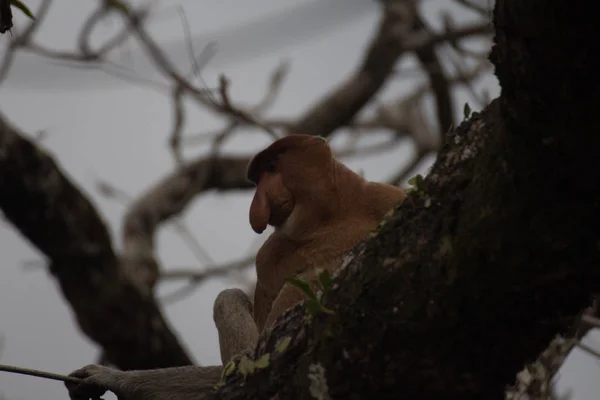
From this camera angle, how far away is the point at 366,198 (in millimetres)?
2818

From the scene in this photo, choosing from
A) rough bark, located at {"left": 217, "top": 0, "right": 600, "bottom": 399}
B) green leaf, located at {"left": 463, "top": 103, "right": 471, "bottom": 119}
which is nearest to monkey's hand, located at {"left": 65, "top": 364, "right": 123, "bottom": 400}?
rough bark, located at {"left": 217, "top": 0, "right": 600, "bottom": 399}

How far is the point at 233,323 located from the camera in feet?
9.47

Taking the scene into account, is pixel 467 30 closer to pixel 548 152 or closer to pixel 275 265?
pixel 275 265

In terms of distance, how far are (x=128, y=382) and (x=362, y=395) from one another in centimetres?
102

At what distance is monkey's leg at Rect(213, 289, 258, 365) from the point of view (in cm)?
281

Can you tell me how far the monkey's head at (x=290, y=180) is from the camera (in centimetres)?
282

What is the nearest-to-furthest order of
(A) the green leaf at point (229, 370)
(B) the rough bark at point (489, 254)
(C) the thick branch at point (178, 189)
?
(B) the rough bark at point (489, 254)
(A) the green leaf at point (229, 370)
(C) the thick branch at point (178, 189)

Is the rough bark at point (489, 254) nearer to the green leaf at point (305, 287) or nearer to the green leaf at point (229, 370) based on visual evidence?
the green leaf at point (305, 287)

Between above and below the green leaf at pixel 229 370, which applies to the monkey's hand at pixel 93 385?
above

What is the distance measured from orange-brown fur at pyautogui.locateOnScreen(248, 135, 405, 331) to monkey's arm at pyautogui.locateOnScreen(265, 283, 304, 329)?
0.44ft

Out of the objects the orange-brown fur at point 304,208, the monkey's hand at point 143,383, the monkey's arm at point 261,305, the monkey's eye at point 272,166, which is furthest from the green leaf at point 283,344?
the monkey's eye at point 272,166

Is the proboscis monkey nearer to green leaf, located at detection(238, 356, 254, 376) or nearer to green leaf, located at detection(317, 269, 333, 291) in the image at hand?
green leaf, located at detection(238, 356, 254, 376)

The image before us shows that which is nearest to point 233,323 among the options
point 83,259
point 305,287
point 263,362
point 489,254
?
point 263,362

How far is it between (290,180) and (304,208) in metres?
0.11
